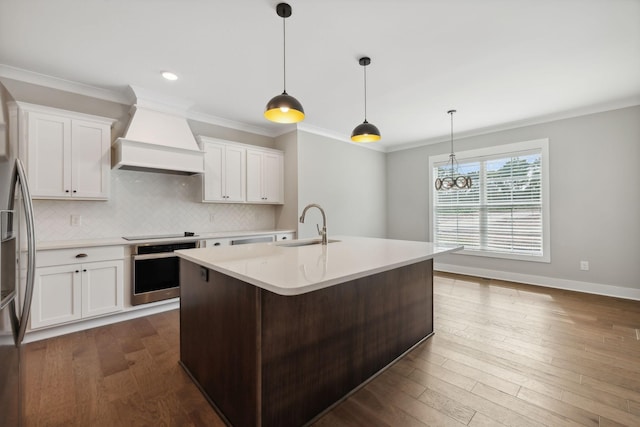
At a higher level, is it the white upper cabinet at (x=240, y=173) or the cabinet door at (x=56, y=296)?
the white upper cabinet at (x=240, y=173)

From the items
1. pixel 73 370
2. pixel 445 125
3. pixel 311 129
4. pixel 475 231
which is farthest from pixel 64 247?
pixel 475 231

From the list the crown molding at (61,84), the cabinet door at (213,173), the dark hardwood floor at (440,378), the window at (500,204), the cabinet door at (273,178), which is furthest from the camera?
the cabinet door at (273,178)

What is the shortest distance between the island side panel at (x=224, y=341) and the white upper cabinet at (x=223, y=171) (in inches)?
80.4

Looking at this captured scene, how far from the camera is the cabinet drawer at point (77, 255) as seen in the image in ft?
8.38

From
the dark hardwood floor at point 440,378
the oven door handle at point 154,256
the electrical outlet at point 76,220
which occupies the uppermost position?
the electrical outlet at point 76,220

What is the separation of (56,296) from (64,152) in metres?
1.45

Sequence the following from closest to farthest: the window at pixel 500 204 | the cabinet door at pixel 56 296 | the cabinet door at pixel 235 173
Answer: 1. the cabinet door at pixel 56 296
2. the cabinet door at pixel 235 173
3. the window at pixel 500 204

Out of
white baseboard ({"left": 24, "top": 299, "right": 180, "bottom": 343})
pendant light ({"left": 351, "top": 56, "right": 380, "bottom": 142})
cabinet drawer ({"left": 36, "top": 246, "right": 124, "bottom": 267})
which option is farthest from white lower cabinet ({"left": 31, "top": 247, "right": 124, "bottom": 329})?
pendant light ({"left": 351, "top": 56, "right": 380, "bottom": 142})

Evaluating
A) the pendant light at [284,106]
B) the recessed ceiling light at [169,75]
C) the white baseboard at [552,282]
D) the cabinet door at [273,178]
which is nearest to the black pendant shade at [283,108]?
the pendant light at [284,106]

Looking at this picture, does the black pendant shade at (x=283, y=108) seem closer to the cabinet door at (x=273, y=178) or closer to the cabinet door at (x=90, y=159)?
the cabinet door at (x=90, y=159)

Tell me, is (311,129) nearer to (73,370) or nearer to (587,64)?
(587,64)

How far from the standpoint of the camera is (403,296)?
2293 millimetres

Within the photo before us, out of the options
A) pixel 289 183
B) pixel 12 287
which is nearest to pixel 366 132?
pixel 289 183

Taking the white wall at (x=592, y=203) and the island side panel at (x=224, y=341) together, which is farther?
the white wall at (x=592, y=203)
